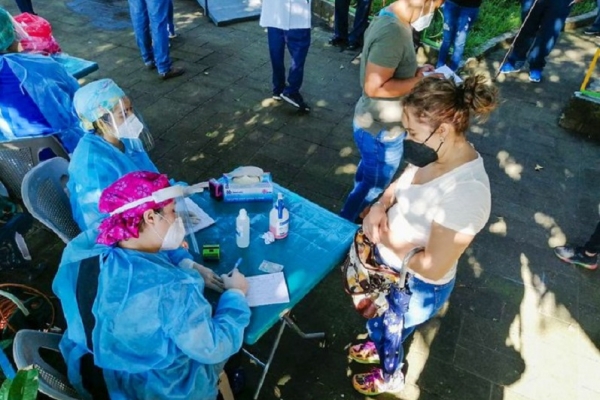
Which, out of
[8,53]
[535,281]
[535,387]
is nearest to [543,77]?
[535,281]

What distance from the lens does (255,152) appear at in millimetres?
4707

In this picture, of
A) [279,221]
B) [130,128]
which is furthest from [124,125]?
[279,221]

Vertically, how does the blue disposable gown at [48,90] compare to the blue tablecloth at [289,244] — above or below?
above

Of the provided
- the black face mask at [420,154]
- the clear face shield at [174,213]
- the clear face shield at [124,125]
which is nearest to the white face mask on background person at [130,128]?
the clear face shield at [124,125]

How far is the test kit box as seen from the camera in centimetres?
264

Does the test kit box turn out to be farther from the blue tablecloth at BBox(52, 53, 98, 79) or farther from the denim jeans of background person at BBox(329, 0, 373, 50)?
the denim jeans of background person at BBox(329, 0, 373, 50)

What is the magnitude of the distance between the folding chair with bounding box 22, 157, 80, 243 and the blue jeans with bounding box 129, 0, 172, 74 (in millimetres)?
3112

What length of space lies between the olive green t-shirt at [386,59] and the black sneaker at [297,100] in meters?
2.23

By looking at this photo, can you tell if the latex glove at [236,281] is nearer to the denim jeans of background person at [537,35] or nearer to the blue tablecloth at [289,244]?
the blue tablecloth at [289,244]

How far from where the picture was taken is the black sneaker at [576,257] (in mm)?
3613

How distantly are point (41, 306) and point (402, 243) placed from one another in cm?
230

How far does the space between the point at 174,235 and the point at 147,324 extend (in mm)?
393

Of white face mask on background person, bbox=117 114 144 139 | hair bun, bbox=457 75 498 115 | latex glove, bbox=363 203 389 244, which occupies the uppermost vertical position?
hair bun, bbox=457 75 498 115

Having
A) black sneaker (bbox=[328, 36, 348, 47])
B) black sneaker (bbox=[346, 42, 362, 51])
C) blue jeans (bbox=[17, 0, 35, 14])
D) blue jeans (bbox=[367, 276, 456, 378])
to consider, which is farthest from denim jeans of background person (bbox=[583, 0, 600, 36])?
blue jeans (bbox=[17, 0, 35, 14])
